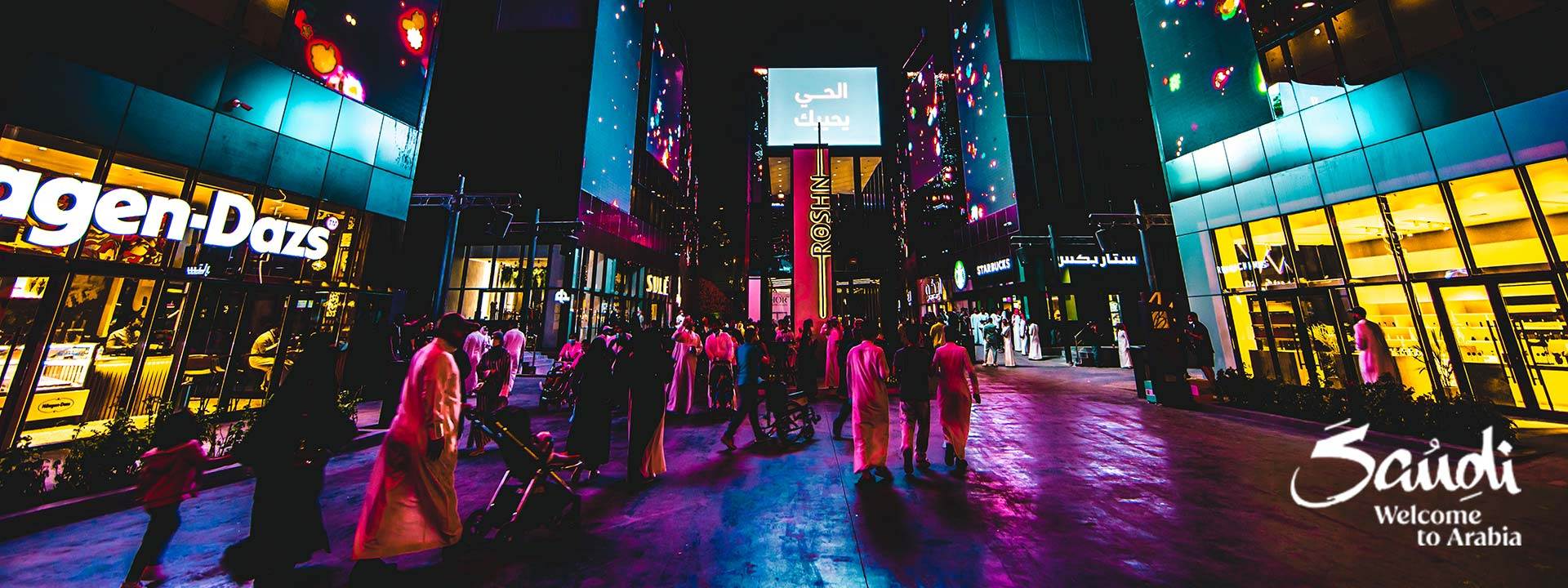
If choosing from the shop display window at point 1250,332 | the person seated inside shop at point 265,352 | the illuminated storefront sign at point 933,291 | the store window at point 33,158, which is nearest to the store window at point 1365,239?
the shop display window at point 1250,332

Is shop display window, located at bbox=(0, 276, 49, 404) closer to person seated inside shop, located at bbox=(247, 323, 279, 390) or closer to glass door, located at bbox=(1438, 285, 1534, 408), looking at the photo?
person seated inside shop, located at bbox=(247, 323, 279, 390)

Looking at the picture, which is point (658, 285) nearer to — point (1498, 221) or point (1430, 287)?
point (1430, 287)

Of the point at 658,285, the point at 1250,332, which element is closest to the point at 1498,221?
the point at 1250,332

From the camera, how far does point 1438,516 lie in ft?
11.5

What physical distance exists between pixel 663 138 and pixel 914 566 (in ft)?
94.7

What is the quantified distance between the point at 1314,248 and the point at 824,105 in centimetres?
1596

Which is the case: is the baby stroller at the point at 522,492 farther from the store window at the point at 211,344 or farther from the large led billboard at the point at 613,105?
the large led billboard at the point at 613,105

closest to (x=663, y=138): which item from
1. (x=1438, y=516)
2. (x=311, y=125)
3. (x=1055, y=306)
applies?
(x=311, y=125)

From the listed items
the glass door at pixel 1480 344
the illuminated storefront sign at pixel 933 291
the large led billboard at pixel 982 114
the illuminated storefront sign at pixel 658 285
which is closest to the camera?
the glass door at pixel 1480 344

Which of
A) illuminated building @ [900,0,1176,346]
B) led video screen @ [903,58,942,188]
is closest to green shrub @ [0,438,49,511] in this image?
illuminated building @ [900,0,1176,346]

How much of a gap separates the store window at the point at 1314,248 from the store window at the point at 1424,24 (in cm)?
309

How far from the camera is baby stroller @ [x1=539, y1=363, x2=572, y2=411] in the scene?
8.55 m

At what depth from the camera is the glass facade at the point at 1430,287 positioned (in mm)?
6930

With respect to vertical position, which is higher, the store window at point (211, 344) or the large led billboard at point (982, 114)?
the large led billboard at point (982, 114)
